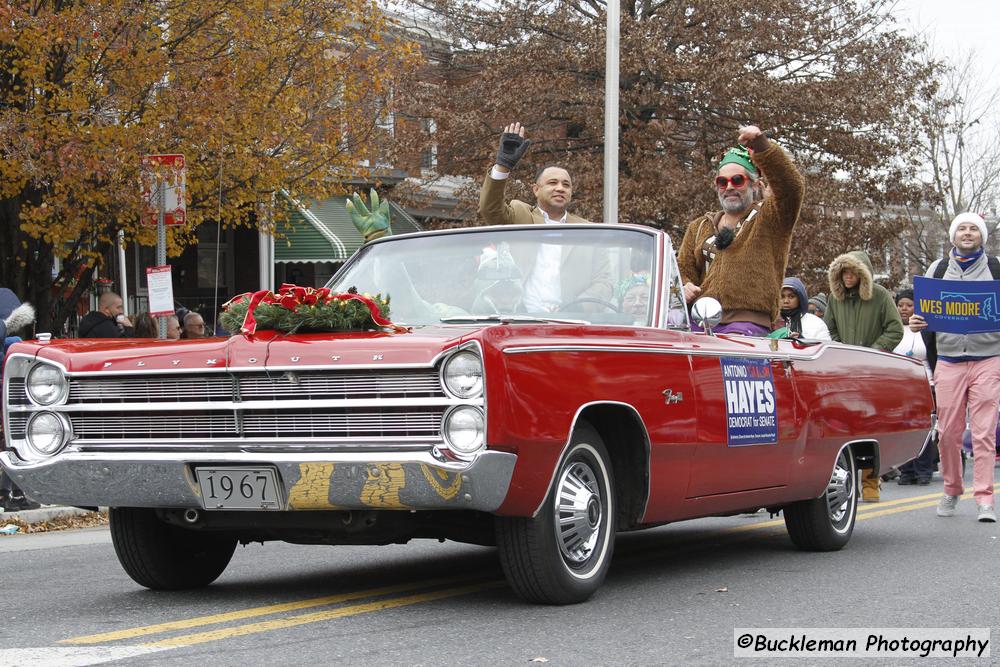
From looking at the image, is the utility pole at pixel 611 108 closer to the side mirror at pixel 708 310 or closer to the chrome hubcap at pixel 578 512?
the side mirror at pixel 708 310

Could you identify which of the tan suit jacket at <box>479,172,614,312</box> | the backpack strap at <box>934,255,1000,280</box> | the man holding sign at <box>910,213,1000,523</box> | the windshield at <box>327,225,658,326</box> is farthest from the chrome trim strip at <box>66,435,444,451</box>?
the backpack strap at <box>934,255,1000,280</box>

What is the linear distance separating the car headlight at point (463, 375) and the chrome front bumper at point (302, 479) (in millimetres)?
241

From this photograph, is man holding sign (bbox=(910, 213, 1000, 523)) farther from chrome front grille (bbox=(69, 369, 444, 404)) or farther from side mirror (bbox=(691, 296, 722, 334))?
chrome front grille (bbox=(69, 369, 444, 404))

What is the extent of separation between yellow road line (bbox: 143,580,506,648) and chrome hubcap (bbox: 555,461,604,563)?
68 centimetres

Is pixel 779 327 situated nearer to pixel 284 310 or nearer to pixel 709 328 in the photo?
pixel 709 328

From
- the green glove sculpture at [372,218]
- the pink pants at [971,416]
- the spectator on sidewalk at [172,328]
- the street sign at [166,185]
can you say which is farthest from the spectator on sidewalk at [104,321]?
the pink pants at [971,416]

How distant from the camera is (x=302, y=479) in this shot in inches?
211

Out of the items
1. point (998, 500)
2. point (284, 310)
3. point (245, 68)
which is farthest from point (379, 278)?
point (245, 68)

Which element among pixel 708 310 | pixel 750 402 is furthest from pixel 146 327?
pixel 708 310

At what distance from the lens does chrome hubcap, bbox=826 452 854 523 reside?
8172 millimetres

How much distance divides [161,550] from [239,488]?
106 centimetres

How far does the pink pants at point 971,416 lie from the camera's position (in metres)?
10.0

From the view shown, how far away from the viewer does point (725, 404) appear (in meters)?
6.75

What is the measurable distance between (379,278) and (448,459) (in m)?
Answer: 1.94
